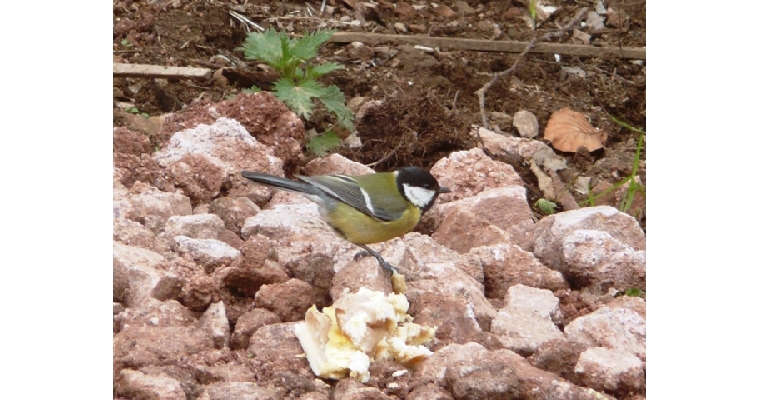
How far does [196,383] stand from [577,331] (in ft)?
3.39

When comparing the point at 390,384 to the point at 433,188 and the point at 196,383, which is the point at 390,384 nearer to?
the point at 196,383

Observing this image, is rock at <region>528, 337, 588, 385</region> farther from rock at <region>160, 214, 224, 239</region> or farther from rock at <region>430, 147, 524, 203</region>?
rock at <region>430, 147, 524, 203</region>

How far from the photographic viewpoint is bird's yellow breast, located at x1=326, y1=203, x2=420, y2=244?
3215mm

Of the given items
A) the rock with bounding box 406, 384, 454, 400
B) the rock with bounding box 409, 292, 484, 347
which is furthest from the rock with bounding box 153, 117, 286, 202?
the rock with bounding box 406, 384, 454, 400

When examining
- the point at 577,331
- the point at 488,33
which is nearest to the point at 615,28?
the point at 488,33

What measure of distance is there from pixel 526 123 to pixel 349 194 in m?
1.79

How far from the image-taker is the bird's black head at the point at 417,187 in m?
3.30

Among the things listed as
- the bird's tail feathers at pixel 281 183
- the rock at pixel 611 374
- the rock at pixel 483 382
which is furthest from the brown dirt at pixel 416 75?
the rock at pixel 483 382

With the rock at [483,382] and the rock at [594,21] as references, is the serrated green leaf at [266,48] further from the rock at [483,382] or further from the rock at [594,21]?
the rock at [483,382]

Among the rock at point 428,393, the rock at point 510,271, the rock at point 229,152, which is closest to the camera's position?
the rock at point 428,393

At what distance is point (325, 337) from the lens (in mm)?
2400

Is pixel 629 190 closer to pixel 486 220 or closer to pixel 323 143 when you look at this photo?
pixel 486 220

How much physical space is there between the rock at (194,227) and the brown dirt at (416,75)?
1.26m

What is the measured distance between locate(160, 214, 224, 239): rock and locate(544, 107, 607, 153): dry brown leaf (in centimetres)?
219
